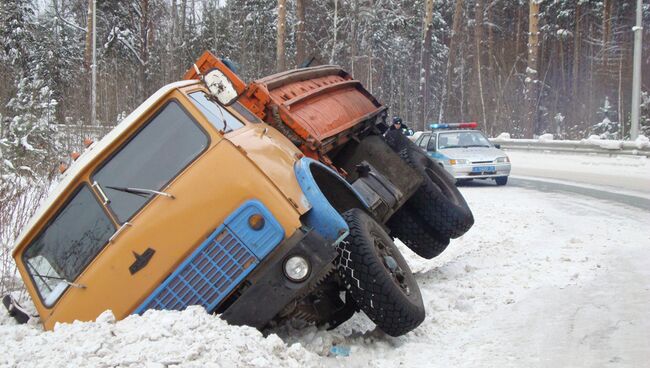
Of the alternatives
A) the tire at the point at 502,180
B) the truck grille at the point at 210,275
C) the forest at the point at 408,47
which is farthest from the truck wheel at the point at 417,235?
the forest at the point at 408,47

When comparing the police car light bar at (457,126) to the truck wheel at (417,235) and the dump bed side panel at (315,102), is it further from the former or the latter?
the truck wheel at (417,235)

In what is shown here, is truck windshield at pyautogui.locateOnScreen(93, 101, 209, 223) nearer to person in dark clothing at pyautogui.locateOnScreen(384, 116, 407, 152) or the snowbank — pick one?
the snowbank

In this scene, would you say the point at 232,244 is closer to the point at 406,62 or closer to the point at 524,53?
the point at 524,53

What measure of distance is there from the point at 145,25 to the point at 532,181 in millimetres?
15935

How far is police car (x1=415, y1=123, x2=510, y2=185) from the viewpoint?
15.4m

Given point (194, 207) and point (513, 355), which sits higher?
point (194, 207)

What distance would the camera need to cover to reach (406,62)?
53.2 meters

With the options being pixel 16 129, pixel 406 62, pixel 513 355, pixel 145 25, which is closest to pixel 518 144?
pixel 145 25

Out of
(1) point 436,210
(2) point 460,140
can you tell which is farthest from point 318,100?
(2) point 460,140

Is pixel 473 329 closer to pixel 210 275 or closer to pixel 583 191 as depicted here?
pixel 210 275

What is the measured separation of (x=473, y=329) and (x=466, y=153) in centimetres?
1114

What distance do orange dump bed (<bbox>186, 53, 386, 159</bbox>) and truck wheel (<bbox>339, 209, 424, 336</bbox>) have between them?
1830 mm

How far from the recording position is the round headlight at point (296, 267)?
3.99 m

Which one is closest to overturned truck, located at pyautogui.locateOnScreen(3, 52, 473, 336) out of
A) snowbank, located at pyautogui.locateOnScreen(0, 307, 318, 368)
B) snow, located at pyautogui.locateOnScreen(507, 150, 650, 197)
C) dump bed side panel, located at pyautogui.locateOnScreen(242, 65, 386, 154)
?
snowbank, located at pyautogui.locateOnScreen(0, 307, 318, 368)
